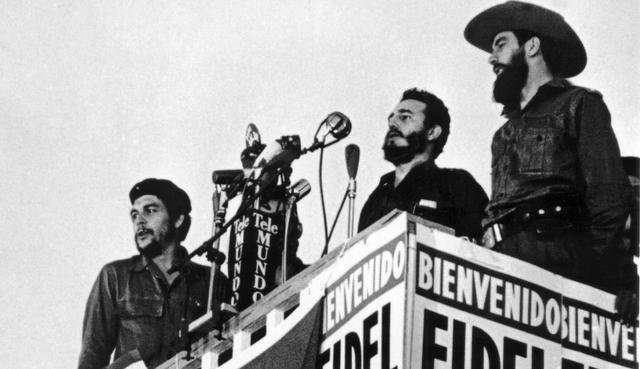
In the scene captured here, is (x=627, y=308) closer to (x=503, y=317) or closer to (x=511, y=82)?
(x=503, y=317)

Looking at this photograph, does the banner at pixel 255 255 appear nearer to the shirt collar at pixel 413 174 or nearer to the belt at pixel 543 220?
the shirt collar at pixel 413 174

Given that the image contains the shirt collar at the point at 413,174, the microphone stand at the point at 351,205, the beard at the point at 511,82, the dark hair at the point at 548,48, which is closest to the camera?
the microphone stand at the point at 351,205

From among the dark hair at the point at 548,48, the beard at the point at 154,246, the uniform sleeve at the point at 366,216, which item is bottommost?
the beard at the point at 154,246

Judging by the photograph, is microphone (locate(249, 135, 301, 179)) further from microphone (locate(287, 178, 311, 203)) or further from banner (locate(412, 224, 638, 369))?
banner (locate(412, 224, 638, 369))

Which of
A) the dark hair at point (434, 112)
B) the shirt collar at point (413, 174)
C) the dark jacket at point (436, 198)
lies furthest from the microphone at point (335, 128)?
the dark hair at point (434, 112)

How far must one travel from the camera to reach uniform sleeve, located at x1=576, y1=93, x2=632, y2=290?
1279 cm

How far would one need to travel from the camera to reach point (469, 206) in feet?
45.2

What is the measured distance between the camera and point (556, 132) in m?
13.2

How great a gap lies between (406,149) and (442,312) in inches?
102

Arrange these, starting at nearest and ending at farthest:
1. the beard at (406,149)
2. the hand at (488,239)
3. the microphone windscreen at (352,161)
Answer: the hand at (488,239), the microphone windscreen at (352,161), the beard at (406,149)

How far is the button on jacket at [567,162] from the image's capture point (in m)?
12.8

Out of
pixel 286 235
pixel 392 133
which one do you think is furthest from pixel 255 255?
pixel 392 133

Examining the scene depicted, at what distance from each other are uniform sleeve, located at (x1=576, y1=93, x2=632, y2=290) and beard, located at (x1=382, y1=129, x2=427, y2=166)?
5.63ft

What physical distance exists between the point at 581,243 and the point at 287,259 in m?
3.06
